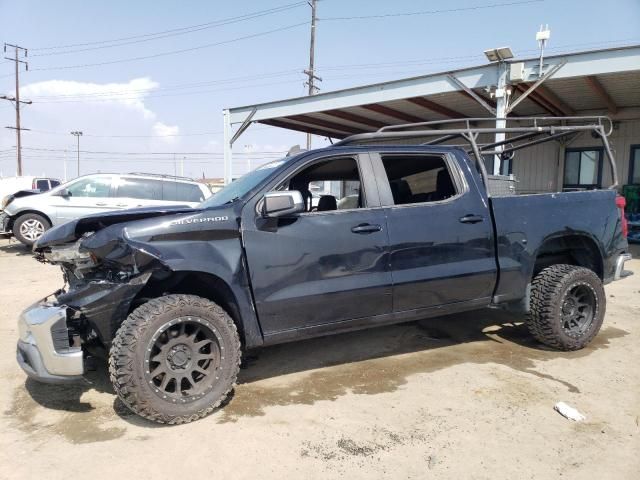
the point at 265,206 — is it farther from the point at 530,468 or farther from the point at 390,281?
the point at 530,468

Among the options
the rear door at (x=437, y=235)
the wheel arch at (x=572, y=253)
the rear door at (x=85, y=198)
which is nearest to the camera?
the rear door at (x=437, y=235)

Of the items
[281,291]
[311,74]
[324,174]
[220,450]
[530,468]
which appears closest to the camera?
[530,468]

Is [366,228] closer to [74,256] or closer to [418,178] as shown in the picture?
[418,178]

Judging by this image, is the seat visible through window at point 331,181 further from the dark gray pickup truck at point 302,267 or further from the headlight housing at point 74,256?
the headlight housing at point 74,256

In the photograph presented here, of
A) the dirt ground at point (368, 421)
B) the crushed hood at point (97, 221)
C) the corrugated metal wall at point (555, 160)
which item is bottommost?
the dirt ground at point (368, 421)

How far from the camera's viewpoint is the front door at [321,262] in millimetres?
3377

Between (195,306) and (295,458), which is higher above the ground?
(195,306)

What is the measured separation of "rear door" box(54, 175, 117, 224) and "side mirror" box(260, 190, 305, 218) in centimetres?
843

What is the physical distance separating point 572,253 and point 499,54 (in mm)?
6287

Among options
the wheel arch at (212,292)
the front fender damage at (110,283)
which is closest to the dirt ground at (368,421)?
the wheel arch at (212,292)

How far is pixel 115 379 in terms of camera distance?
116 inches

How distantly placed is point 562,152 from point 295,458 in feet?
47.5

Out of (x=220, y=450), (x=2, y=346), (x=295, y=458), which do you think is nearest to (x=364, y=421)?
(x=295, y=458)

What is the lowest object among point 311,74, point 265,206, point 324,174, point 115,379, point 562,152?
point 115,379
